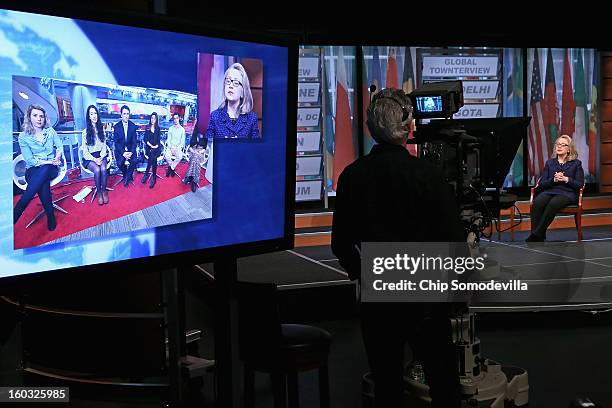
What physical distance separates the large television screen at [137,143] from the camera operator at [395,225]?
17.4 inches

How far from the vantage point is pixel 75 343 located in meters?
3.04

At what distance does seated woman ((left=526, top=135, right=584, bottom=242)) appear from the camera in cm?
704

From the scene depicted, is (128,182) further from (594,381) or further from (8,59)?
(594,381)

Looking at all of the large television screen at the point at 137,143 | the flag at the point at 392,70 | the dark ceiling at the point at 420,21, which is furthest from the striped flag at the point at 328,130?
the large television screen at the point at 137,143

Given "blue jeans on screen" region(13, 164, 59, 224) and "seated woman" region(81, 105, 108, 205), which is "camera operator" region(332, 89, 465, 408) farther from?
"blue jeans on screen" region(13, 164, 59, 224)

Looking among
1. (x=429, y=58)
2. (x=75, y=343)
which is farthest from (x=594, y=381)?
(x=429, y=58)

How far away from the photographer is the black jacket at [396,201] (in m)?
2.61

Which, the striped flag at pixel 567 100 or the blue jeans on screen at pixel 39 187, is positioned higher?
the striped flag at pixel 567 100

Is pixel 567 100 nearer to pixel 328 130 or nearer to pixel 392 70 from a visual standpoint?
pixel 392 70

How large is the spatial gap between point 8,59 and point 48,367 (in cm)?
184

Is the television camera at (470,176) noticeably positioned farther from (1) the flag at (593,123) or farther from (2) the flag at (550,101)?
(1) the flag at (593,123)

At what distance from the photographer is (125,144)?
72.6 inches

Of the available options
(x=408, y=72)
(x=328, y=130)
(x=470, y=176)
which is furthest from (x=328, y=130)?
(x=470, y=176)

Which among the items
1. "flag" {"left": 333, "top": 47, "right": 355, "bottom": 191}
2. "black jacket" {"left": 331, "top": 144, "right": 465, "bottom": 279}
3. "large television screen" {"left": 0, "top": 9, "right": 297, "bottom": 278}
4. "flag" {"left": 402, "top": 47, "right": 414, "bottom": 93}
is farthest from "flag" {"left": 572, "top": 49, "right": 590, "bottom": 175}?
"large television screen" {"left": 0, "top": 9, "right": 297, "bottom": 278}
